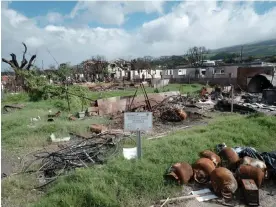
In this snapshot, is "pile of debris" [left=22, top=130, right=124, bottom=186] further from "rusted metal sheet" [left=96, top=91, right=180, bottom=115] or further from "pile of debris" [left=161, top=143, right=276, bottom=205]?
"rusted metal sheet" [left=96, top=91, right=180, bottom=115]

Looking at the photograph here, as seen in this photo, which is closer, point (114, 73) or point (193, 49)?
point (114, 73)

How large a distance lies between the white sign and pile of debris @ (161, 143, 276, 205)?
829 mm

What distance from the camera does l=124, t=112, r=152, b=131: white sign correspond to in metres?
5.18

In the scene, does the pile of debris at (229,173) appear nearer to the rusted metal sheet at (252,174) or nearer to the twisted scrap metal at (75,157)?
the rusted metal sheet at (252,174)

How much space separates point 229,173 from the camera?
467 centimetres

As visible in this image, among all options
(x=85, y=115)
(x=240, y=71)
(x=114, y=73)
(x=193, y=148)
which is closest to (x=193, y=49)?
(x=114, y=73)

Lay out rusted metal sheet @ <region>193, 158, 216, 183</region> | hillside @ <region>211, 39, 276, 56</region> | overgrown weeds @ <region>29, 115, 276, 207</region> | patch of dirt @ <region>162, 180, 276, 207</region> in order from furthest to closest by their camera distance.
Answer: hillside @ <region>211, 39, 276, 56</region> → rusted metal sheet @ <region>193, 158, 216, 183</region> → patch of dirt @ <region>162, 180, 276, 207</region> → overgrown weeds @ <region>29, 115, 276, 207</region>

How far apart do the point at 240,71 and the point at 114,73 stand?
2931 cm

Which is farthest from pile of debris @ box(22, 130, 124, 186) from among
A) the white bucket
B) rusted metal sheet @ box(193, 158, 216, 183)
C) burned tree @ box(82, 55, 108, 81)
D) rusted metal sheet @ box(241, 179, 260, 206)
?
burned tree @ box(82, 55, 108, 81)

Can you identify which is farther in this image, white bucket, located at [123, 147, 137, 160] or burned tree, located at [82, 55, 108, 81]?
burned tree, located at [82, 55, 108, 81]

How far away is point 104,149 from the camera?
6.61m

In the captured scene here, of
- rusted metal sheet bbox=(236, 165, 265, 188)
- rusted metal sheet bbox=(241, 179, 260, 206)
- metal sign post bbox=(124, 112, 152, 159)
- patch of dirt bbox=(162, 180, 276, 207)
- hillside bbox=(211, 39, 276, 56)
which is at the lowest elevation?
patch of dirt bbox=(162, 180, 276, 207)

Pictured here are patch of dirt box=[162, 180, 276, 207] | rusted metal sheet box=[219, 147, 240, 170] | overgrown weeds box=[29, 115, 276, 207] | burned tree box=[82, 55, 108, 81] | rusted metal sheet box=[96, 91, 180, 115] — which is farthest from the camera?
burned tree box=[82, 55, 108, 81]

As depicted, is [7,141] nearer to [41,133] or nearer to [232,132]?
[41,133]
